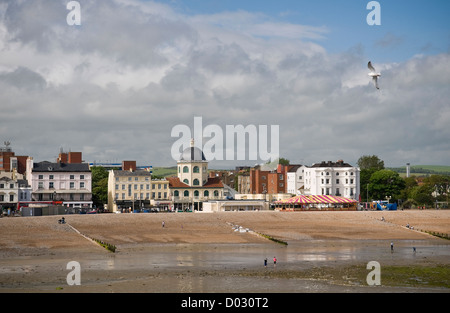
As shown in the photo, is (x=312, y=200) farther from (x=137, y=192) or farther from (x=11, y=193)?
(x=11, y=193)

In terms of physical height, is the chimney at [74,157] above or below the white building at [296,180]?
above

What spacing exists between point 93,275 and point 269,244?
1093 inches

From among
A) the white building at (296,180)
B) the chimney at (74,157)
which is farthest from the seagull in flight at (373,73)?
the white building at (296,180)

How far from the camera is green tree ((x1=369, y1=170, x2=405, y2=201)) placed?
14488 cm

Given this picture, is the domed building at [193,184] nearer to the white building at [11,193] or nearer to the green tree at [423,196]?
the white building at [11,193]

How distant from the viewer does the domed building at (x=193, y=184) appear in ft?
387

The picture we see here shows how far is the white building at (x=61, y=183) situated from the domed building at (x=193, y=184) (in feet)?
50.0

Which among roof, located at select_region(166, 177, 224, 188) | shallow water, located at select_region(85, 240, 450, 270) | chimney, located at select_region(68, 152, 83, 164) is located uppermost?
chimney, located at select_region(68, 152, 83, 164)

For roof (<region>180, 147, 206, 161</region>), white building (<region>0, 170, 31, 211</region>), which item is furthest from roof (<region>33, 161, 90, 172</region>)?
roof (<region>180, 147, 206, 161</region>)

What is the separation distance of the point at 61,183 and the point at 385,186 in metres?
71.4

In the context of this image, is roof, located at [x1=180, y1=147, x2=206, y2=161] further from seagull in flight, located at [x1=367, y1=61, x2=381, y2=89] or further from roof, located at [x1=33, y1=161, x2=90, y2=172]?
seagull in flight, located at [x1=367, y1=61, x2=381, y2=89]

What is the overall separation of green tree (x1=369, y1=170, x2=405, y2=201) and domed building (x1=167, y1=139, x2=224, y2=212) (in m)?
42.5

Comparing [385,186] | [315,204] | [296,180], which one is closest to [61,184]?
[315,204]

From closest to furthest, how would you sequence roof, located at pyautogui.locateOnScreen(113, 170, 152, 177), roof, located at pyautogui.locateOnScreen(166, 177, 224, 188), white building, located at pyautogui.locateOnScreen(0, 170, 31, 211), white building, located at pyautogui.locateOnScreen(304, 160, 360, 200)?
white building, located at pyautogui.locateOnScreen(0, 170, 31, 211), roof, located at pyautogui.locateOnScreen(113, 170, 152, 177), roof, located at pyautogui.locateOnScreen(166, 177, 224, 188), white building, located at pyautogui.locateOnScreen(304, 160, 360, 200)
